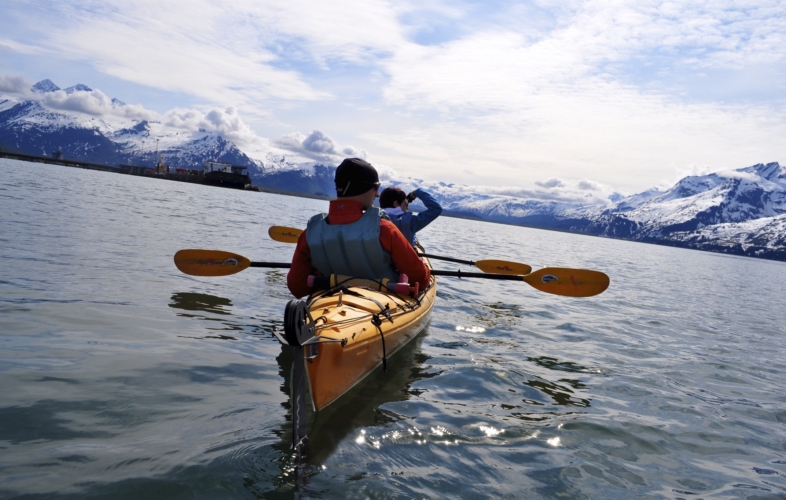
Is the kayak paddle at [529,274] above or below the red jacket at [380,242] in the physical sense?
below

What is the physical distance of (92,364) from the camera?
243 inches

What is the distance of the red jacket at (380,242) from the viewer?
22.2ft

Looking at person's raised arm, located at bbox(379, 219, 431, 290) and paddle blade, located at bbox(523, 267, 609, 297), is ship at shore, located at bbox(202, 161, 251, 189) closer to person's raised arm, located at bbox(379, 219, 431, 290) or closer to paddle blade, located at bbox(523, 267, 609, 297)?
paddle blade, located at bbox(523, 267, 609, 297)

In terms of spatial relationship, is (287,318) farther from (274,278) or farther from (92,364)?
(274,278)

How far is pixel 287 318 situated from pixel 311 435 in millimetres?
1465

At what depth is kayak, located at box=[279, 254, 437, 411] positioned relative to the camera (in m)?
4.48

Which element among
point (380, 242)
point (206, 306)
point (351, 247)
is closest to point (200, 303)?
point (206, 306)

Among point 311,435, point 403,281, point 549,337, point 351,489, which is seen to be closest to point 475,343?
point 549,337

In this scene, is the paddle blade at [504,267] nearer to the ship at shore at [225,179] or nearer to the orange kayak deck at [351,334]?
the orange kayak deck at [351,334]

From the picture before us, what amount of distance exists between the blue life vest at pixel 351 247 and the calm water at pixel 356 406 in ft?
5.00

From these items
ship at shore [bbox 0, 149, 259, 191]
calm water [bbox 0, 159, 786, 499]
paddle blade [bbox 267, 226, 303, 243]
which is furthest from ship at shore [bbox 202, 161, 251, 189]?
calm water [bbox 0, 159, 786, 499]

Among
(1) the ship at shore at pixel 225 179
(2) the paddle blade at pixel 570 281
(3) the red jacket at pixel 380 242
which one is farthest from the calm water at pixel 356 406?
(1) the ship at shore at pixel 225 179

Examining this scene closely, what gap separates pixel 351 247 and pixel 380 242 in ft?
1.36

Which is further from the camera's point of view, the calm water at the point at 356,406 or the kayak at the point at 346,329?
the kayak at the point at 346,329
